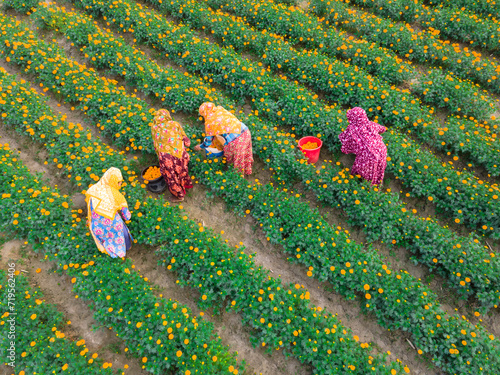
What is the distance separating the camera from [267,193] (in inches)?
203

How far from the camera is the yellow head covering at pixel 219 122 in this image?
16.6 feet

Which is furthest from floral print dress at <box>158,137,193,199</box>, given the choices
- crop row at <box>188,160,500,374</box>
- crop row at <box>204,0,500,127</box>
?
crop row at <box>204,0,500,127</box>

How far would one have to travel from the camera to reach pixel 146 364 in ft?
12.4

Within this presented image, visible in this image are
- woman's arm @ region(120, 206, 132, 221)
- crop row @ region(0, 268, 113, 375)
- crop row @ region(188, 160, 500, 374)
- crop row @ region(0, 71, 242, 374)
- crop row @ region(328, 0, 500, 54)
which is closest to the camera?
crop row @ region(0, 268, 113, 375)

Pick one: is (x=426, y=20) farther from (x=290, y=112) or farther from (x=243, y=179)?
(x=243, y=179)

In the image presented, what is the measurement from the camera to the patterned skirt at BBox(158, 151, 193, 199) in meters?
4.92

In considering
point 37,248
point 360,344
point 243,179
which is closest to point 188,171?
point 243,179

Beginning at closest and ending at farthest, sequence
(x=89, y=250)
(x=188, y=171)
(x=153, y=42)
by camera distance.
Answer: (x=89, y=250) < (x=188, y=171) < (x=153, y=42)

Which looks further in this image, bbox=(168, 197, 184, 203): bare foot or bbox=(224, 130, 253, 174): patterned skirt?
bbox=(168, 197, 184, 203): bare foot

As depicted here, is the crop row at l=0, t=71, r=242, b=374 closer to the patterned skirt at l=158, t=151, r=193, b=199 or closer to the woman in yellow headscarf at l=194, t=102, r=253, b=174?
the patterned skirt at l=158, t=151, r=193, b=199

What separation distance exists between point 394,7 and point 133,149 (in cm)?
741

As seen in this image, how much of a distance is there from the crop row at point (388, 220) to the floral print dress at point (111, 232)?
80.3 inches

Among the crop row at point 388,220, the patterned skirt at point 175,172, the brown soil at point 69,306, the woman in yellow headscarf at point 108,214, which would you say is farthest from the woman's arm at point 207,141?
the brown soil at point 69,306

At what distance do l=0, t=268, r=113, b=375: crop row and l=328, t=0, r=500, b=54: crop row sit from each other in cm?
942
